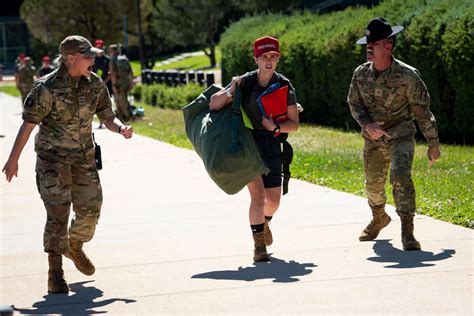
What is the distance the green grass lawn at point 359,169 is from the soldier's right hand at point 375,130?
4.54ft

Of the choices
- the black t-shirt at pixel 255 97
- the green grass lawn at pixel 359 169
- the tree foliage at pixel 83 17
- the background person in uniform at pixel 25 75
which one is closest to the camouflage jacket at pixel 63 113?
the black t-shirt at pixel 255 97

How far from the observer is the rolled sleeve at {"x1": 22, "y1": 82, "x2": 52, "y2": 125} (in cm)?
749

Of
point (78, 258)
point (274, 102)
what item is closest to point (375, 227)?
point (274, 102)

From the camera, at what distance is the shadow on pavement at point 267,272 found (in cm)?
782

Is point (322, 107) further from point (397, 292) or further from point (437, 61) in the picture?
point (397, 292)

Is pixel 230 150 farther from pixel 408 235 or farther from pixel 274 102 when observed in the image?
pixel 408 235

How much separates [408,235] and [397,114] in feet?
3.16

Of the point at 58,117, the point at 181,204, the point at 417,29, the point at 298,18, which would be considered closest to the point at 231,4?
the point at 298,18

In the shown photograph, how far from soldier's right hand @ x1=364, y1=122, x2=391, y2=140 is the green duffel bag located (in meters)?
1.01

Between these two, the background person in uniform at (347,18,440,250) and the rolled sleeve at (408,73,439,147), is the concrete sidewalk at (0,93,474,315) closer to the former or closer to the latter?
the background person in uniform at (347,18,440,250)

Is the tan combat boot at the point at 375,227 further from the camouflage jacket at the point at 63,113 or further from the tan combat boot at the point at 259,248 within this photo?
the camouflage jacket at the point at 63,113

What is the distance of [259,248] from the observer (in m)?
8.38

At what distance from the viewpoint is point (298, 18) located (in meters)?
27.5

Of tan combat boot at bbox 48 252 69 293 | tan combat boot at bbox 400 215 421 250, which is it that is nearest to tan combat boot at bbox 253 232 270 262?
tan combat boot at bbox 400 215 421 250
